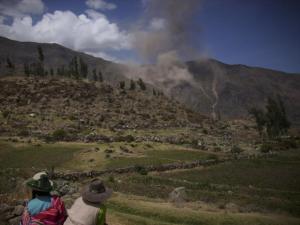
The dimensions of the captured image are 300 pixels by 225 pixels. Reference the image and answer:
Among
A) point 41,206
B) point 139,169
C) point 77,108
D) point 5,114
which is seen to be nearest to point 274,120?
point 77,108

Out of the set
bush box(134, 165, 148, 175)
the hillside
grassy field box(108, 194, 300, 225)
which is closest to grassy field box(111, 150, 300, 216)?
bush box(134, 165, 148, 175)

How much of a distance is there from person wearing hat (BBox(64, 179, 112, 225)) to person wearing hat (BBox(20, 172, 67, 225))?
0.43 m

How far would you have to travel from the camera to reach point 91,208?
8.85 meters

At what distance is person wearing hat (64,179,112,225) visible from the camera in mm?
8711

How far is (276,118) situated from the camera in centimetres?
10919

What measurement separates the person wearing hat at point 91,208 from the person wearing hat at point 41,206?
428mm

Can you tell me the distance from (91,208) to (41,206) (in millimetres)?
1246

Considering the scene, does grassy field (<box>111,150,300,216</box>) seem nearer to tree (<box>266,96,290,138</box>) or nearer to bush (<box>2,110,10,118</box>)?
tree (<box>266,96,290,138</box>)

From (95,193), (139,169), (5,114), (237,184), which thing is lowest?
(237,184)

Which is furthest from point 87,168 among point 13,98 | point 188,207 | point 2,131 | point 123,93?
point 123,93

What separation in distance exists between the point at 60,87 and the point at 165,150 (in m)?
70.1

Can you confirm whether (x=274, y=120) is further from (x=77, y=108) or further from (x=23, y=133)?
(x=23, y=133)

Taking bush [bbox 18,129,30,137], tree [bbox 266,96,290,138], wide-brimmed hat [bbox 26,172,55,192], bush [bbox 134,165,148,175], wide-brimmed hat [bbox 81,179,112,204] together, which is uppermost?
tree [bbox 266,96,290,138]

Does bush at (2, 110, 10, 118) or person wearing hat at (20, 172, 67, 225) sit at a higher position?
bush at (2, 110, 10, 118)
